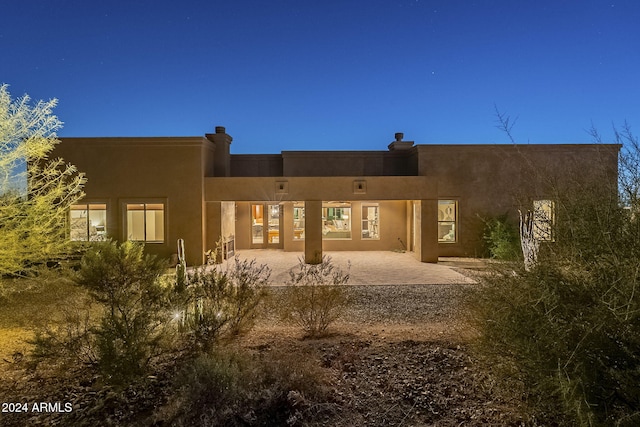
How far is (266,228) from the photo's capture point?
19375mm

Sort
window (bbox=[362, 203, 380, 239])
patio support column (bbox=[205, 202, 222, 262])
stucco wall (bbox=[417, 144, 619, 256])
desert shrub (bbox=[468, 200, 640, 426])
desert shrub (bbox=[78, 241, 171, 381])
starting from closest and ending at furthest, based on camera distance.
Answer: desert shrub (bbox=[468, 200, 640, 426]) → desert shrub (bbox=[78, 241, 171, 381]) → patio support column (bbox=[205, 202, 222, 262]) → stucco wall (bbox=[417, 144, 619, 256]) → window (bbox=[362, 203, 380, 239])

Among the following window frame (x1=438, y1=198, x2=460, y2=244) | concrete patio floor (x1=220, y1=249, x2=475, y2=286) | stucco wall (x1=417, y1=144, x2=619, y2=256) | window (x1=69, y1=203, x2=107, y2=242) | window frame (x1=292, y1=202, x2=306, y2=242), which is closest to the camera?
concrete patio floor (x1=220, y1=249, x2=475, y2=286)

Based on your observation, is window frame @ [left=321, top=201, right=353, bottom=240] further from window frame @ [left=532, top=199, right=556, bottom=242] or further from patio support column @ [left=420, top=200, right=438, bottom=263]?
window frame @ [left=532, top=199, right=556, bottom=242]

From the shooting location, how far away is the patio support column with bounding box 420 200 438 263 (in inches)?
598

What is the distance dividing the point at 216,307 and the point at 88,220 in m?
11.6

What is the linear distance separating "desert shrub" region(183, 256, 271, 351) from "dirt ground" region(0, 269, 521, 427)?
1.15 feet

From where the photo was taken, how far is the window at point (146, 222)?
1496 cm

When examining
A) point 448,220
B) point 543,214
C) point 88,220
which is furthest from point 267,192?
point 543,214

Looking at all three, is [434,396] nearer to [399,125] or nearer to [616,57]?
[616,57]

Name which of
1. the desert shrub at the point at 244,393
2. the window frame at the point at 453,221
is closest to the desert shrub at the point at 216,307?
the desert shrub at the point at 244,393

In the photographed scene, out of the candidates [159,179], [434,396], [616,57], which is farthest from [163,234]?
[616,57]

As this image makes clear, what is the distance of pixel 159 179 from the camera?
14.6 m

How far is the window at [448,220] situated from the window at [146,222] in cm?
1202

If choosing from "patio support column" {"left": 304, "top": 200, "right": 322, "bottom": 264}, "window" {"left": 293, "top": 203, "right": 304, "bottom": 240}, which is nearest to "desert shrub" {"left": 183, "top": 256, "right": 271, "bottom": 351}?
"patio support column" {"left": 304, "top": 200, "right": 322, "bottom": 264}
